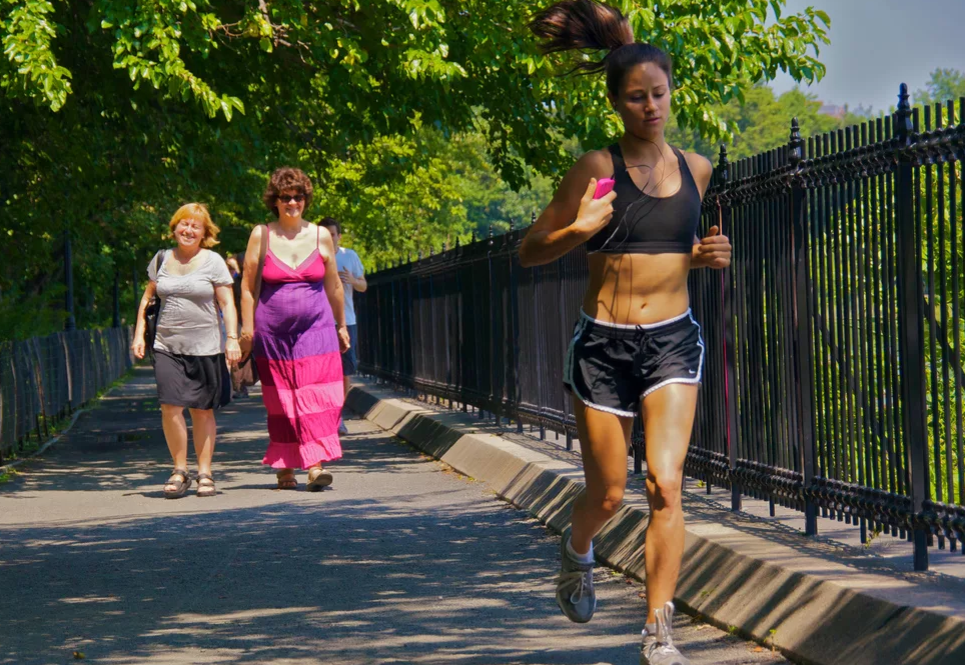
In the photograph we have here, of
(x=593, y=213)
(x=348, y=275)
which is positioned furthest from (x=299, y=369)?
(x=593, y=213)

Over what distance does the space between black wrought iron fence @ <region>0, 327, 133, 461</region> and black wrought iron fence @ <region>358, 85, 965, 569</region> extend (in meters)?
7.42

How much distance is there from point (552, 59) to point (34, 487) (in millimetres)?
5490

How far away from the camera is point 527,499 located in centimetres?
969

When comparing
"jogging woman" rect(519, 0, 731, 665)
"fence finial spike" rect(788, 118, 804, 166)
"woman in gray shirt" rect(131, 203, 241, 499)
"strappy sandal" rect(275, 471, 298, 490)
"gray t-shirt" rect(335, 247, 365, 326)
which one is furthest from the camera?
"gray t-shirt" rect(335, 247, 365, 326)

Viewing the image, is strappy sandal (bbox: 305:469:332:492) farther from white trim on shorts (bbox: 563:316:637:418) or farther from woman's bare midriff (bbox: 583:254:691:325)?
woman's bare midriff (bbox: 583:254:691:325)

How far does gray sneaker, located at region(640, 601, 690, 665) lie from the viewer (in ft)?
16.1

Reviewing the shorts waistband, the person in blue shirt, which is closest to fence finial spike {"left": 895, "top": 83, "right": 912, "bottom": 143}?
the shorts waistband

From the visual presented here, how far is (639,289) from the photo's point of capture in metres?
5.27

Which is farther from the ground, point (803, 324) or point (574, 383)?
point (803, 324)

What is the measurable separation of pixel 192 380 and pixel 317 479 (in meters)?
1.12

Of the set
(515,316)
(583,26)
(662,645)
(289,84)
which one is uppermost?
(289,84)

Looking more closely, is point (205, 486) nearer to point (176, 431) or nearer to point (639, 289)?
point (176, 431)

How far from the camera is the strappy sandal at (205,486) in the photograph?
1097 cm

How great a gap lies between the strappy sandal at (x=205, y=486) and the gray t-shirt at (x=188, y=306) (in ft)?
2.80
